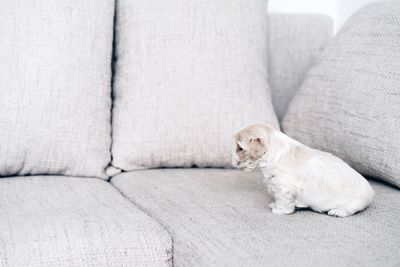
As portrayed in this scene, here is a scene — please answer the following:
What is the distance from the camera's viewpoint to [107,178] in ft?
5.44

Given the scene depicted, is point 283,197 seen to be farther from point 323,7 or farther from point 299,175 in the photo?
point 323,7

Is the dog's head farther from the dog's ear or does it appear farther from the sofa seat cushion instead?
the sofa seat cushion

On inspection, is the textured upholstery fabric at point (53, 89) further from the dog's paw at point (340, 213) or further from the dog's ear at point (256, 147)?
the dog's paw at point (340, 213)

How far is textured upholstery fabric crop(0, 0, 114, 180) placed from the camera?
1.51m

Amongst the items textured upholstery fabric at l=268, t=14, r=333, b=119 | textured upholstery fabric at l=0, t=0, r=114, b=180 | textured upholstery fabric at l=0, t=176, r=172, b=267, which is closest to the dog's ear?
textured upholstery fabric at l=0, t=176, r=172, b=267

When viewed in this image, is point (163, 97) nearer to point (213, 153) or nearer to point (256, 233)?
point (213, 153)

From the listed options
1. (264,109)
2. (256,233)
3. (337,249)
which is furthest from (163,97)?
(337,249)

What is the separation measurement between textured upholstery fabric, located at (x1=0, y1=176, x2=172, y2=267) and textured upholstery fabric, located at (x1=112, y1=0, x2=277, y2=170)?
40cm

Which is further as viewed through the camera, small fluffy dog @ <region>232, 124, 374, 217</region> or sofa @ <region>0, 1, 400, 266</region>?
small fluffy dog @ <region>232, 124, 374, 217</region>

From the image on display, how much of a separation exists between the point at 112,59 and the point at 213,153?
489 mm

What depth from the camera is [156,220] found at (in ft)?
4.09

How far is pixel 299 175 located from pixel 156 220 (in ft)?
1.14

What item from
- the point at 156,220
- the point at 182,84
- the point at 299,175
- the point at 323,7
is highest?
the point at 323,7

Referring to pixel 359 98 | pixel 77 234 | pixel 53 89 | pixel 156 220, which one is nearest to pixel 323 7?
pixel 359 98
